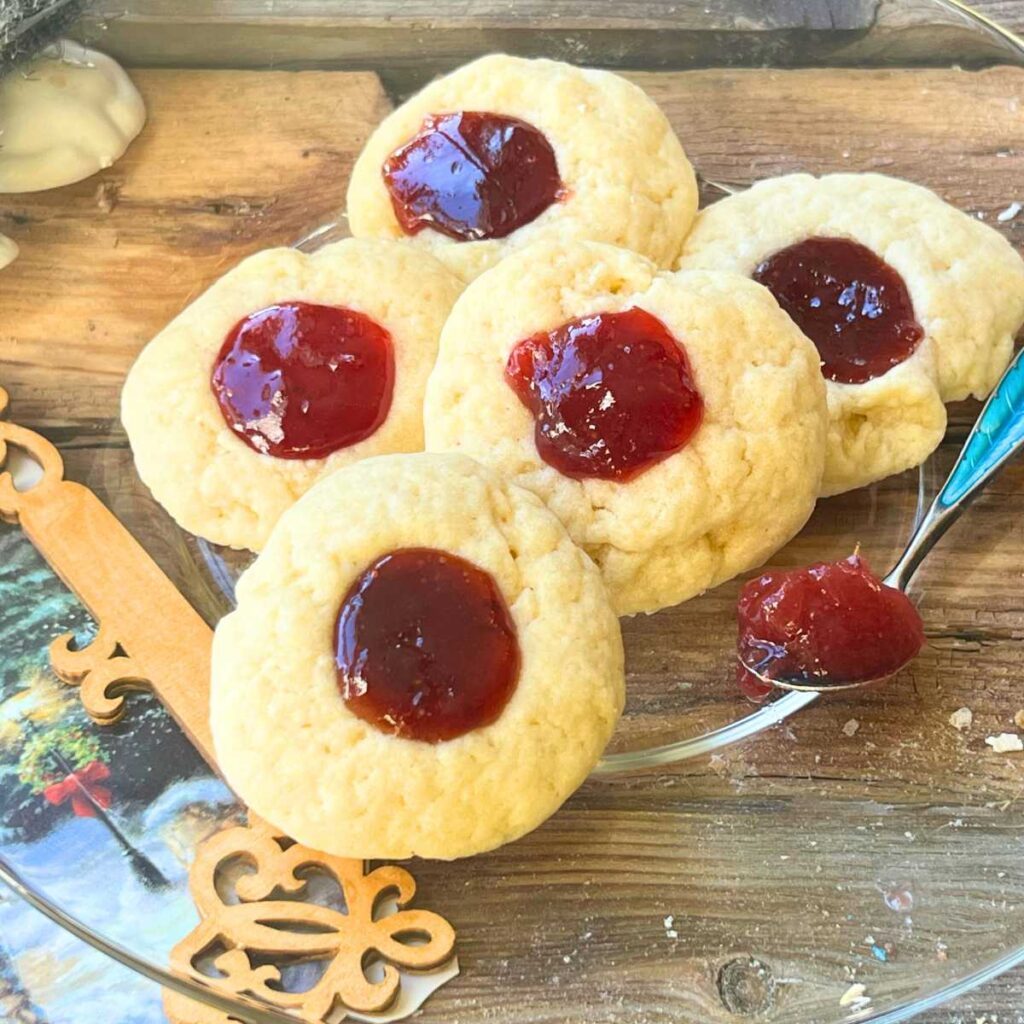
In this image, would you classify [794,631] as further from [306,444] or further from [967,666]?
[306,444]

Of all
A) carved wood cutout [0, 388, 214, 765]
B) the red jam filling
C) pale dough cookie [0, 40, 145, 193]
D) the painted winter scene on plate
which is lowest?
the painted winter scene on plate

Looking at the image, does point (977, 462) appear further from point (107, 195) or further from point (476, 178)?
point (107, 195)

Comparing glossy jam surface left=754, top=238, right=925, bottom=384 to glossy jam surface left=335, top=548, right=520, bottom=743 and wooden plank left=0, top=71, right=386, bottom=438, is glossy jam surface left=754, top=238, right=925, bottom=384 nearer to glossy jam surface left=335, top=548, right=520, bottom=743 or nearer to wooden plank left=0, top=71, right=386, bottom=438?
glossy jam surface left=335, top=548, right=520, bottom=743

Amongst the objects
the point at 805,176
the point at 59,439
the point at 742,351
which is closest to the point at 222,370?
the point at 59,439

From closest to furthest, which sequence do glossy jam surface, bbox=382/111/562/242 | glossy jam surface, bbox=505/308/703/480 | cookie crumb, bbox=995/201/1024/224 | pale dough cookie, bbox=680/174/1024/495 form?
1. glossy jam surface, bbox=505/308/703/480
2. pale dough cookie, bbox=680/174/1024/495
3. glossy jam surface, bbox=382/111/562/242
4. cookie crumb, bbox=995/201/1024/224

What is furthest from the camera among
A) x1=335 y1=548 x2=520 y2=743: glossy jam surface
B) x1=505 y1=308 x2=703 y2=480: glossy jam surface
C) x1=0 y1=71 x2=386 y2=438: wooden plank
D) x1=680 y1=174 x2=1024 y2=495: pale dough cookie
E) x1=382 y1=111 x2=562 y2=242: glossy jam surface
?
x1=0 y1=71 x2=386 y2=438: wooden plank

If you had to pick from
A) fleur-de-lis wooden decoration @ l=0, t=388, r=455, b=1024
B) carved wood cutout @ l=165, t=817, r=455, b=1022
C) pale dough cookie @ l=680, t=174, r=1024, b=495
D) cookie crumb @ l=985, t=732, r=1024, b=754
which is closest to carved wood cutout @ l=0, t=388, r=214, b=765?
fleur-de-lis wooden decoration @ l=0, t=388, r=455, b=1024

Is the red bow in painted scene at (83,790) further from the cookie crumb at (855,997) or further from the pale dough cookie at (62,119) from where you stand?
the pale dough cookie at (62,119)
